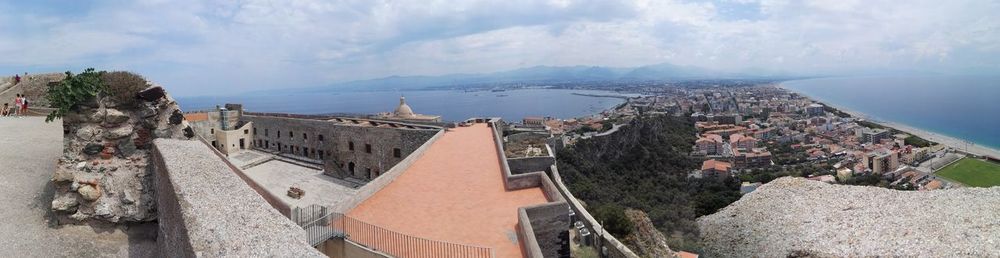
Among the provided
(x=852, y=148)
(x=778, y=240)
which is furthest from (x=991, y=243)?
(x=852, y=148)

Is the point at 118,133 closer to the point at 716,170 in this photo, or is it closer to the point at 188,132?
the point at 188,132

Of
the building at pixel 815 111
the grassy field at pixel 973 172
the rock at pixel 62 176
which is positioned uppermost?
the rock at pixel 62 176

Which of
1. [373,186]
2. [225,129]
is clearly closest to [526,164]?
[373,186]

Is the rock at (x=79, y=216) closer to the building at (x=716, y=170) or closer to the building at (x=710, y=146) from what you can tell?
the building at (x=716, y=170)

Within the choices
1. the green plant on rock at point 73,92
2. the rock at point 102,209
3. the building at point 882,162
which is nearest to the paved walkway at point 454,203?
the rock at point 102,209

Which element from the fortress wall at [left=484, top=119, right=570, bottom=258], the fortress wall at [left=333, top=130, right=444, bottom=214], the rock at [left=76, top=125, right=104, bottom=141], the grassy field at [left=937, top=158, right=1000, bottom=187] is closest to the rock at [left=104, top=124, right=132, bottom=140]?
the rock at [left=76, top=125, right=104, bottom=141]

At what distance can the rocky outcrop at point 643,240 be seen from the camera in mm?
12109

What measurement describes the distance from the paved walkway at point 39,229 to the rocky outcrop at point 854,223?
20367 mm

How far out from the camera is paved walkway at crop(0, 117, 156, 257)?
25.7ft

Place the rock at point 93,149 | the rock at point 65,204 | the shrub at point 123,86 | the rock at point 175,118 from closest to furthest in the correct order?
the rock at point 65,204 < the rock at point 93,149 < the shrub at point 123,86 < the rock at point 175,118

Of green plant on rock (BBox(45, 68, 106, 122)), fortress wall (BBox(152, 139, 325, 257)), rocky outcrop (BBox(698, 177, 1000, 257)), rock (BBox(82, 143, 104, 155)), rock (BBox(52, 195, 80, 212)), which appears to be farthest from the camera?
rocky outcrop (BBox(698, 177, 1000, 257))

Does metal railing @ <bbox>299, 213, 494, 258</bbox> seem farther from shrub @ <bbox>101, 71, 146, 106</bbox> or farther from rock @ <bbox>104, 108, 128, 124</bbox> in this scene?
shrub @ <bbox>101, 71, 146, 106</bbox>

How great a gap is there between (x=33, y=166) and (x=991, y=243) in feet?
84.7

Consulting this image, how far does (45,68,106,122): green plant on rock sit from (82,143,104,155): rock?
2.55 feet
